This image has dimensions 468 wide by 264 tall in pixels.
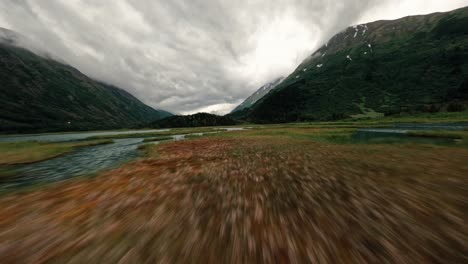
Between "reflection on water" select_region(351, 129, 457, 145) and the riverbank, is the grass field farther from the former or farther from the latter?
"reflection on water" select_region(351, 129, 457, 145)

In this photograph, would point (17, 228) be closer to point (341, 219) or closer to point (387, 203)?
point (341, 219)

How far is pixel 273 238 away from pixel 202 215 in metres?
2.27

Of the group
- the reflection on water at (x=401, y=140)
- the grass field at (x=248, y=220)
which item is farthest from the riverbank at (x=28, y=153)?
the reflection on water at (x=401, y=140)

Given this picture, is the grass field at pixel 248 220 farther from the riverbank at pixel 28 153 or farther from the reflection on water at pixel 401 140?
the reflection on water at pixel 401 140

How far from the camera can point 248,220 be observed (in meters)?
4.95

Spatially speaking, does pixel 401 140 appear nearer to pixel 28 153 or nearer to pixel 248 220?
pixel 248 220

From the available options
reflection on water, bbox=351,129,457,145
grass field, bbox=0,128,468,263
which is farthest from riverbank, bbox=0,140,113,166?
reflection on water, bbox=351,129,457,145

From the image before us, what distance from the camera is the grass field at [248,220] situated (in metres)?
3.50

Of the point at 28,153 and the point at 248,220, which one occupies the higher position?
the point at 28,153

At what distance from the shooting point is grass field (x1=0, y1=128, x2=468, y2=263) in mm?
3502

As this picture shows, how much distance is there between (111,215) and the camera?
542cm

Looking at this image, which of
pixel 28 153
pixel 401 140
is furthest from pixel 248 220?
pixel 28 153

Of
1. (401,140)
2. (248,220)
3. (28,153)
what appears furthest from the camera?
(401,140)

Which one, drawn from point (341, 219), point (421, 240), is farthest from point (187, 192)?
point (421, 240)
